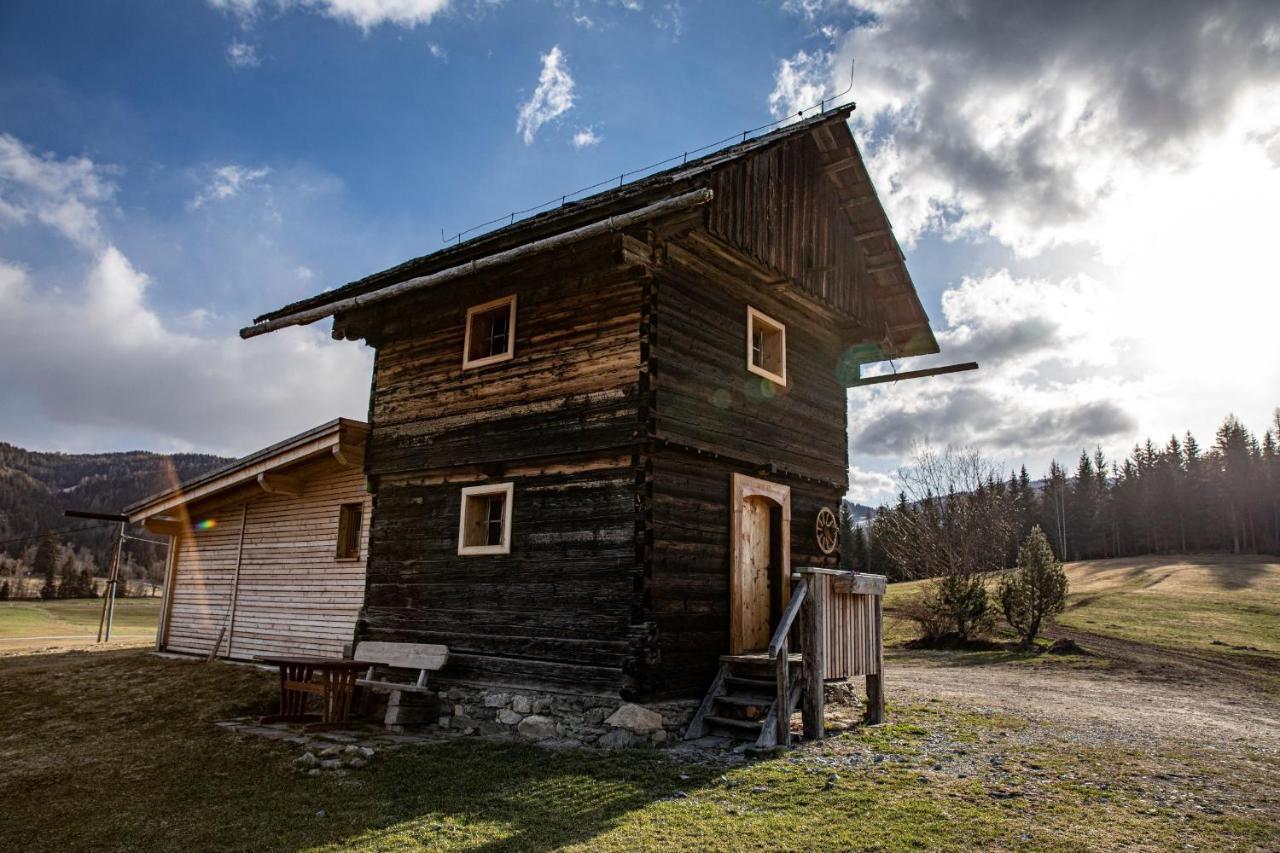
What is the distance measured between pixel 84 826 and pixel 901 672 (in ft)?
57.1

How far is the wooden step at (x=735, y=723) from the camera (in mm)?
10352

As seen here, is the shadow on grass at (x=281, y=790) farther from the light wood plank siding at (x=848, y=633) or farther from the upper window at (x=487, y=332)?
the upper window at (x=487, y=332)

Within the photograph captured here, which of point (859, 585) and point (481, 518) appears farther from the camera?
point (481, 518)

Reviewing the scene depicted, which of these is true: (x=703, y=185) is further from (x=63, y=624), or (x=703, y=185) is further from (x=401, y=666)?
(x=63, y=624)

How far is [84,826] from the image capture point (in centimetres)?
740

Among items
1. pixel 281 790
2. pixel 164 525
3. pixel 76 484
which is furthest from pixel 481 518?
pixel 76 484

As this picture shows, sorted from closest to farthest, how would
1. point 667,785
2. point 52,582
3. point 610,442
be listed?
point 667,785 < point 610,442 < point 52,582

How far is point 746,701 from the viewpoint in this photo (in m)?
10.9

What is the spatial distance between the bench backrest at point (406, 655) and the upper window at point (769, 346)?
22.3 ft

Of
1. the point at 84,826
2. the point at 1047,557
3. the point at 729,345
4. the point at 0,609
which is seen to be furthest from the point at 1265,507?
the point at 0,609

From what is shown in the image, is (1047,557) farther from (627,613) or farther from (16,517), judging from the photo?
(16,517)

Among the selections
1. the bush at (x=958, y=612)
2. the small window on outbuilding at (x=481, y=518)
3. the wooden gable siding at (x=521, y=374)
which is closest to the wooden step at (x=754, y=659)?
the wooden gable siding at (x=521, y=374)

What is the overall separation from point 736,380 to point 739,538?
8.11ft

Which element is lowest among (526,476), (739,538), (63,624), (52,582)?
(63,624)
